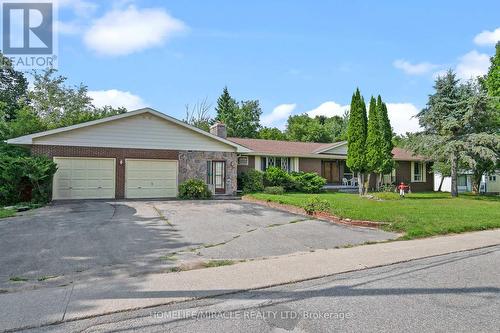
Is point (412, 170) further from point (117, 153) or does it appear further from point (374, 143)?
point (117, 153)

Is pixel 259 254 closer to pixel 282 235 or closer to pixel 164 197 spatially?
pixel 282 235

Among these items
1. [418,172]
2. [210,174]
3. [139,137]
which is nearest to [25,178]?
[139,137]

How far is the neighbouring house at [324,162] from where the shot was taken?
23141 millimetres

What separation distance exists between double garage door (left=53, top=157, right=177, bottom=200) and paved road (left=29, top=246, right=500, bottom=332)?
1422cm

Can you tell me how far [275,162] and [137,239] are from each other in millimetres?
16116

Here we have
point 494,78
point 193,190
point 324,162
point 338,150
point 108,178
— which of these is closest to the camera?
point 108,178

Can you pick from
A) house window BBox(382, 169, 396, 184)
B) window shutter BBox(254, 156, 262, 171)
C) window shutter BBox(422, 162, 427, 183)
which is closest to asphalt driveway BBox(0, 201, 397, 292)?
window shutter BBox(254, 156, 262, 171)

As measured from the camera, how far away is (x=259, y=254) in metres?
7.49

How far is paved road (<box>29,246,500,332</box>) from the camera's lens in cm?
385

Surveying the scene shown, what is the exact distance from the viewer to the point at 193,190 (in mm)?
18391

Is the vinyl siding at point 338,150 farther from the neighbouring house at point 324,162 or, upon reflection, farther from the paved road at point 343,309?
the paved road at point 343,309

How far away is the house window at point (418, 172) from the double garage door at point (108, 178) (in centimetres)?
2062

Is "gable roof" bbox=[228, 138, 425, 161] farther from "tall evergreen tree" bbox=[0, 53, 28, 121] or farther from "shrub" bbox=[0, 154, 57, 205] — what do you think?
"tall evergreen tree" bbox=[0, 53, 28, 121]

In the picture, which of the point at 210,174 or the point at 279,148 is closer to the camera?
the point at 210,174
